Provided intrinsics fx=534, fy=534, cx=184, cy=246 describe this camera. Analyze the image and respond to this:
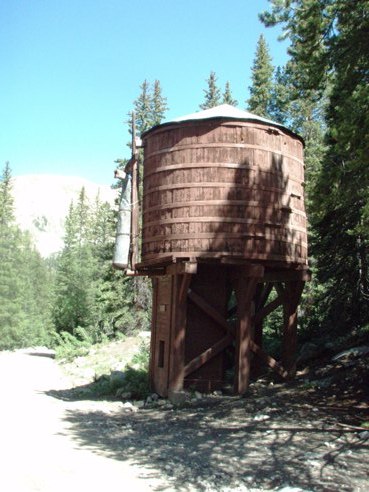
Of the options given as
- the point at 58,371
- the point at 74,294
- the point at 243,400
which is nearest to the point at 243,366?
the point at 243,400

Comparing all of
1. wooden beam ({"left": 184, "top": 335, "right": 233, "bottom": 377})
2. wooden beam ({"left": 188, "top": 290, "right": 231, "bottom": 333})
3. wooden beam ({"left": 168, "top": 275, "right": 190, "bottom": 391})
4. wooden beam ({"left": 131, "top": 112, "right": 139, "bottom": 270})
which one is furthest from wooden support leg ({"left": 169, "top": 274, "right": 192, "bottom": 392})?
wooden beam ({"left": 131, "top": 112, "right": 139, "bottom": 270})

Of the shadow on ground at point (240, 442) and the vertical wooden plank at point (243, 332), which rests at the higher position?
the vertical wooden plank at point (243, 332)

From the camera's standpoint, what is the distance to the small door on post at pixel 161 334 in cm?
1223

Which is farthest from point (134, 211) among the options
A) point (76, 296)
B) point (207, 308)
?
point (76, 296)

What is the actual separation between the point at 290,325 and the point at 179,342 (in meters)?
3.04

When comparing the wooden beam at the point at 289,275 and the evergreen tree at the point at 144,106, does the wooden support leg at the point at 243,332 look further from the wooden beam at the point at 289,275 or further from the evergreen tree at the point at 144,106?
the evergreen tree at the point at 144,106

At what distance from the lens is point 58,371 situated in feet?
71.9

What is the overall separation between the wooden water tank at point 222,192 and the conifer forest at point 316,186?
2.82 ft

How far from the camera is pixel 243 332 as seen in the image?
1151cm

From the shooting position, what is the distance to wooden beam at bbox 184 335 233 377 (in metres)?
11.7

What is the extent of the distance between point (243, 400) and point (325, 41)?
686 centimetres

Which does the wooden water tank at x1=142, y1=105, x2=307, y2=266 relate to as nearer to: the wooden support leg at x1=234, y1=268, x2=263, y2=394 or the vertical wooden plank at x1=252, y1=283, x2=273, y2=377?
the wooden support leg at x1=234, y1=268, x2=263, y2=394

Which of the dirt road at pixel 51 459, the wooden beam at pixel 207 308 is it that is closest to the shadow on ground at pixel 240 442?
the dirt road at pixel 51 459

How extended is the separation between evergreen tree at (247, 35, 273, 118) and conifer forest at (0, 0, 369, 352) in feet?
0.20
